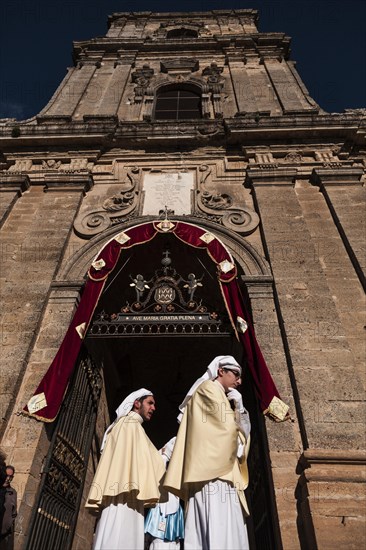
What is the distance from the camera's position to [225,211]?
25.3 ft

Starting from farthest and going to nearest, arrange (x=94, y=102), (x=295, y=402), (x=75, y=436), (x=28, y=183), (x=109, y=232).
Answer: (x=94, y=102)
(x=28, y=183)
(x=109, y=232)
(x=75, y=436)
(x=295, y=402)

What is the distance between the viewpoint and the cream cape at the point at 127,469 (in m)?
3.47

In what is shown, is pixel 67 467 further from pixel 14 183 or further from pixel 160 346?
pixel 14 183

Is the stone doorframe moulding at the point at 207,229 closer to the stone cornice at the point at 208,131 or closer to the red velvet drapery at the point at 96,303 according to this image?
the red velvet drapery at the point at 96,303

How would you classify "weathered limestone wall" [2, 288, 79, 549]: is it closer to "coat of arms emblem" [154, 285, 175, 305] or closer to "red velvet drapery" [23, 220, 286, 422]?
"red velvet drapery" [23, 220, 286, 422]

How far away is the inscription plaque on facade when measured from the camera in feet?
25.7

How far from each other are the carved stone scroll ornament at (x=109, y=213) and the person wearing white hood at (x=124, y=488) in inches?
173

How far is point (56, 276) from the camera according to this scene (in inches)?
262

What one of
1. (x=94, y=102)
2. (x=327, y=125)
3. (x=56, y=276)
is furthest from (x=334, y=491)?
(x=94, y=102)

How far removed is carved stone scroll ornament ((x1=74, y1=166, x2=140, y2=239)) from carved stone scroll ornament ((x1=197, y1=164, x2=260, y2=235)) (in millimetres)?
1363

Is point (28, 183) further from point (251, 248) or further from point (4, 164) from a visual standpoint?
point (251, 248)

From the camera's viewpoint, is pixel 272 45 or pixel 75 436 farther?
pixel 272 45

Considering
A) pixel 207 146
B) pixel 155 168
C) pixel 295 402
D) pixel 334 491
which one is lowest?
pixel 334 491

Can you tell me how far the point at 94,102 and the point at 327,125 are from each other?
6565 millimetres
